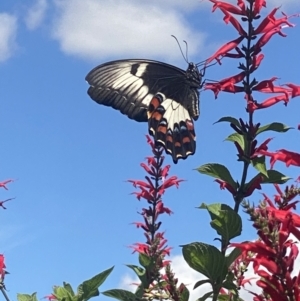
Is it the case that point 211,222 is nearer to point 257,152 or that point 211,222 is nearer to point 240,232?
point 240,232

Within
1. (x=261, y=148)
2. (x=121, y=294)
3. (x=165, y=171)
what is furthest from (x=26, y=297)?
(x=165, y=171)

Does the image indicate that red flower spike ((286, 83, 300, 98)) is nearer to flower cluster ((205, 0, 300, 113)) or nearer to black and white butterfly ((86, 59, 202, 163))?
flower cluster ((205, 0, 300, 113))

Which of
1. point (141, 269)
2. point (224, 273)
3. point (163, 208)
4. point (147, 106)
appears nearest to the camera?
point (224, 273)

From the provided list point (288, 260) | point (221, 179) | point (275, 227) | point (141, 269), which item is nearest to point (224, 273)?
point (221, 179)

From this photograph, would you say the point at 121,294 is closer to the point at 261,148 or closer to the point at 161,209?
the point at 261,148

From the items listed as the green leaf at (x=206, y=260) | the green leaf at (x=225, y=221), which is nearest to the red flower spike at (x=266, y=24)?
the green leaf at (x=225, y=221)

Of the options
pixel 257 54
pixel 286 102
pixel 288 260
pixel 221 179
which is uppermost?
pixel 257 54
